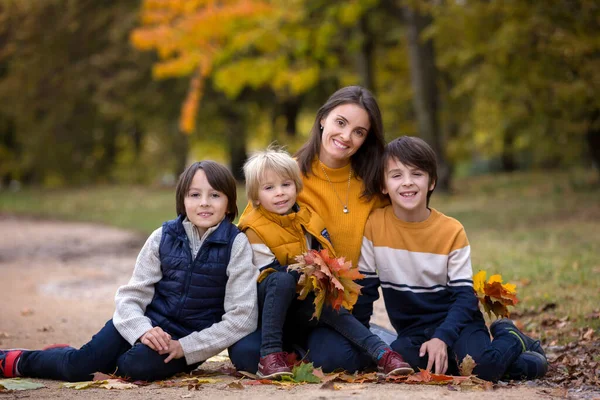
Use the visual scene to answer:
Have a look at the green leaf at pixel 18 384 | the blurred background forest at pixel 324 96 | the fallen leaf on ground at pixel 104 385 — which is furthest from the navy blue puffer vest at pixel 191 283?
the blurred background forest at pixel 324 96

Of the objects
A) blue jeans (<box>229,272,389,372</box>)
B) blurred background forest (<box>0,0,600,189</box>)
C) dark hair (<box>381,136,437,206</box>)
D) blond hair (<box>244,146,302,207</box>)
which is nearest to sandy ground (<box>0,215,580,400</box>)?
blue jeans (<box>229,272,389,372</box>)

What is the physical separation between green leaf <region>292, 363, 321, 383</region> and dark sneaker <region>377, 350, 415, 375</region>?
0.39 metres

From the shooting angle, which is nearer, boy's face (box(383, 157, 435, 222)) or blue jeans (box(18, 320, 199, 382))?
blue jeans (box(18, 320, 199, 382))

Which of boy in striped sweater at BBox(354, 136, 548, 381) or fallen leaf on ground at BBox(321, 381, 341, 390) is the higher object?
boy in striped sweater at BBox(354, 136, 548, 381)

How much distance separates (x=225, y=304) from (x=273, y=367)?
0.49 m

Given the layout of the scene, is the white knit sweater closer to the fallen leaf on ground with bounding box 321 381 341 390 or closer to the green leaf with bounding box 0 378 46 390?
the green leaf with bounding box 0 378 46 390

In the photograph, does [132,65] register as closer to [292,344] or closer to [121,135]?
[121,135]

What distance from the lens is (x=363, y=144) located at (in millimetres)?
4961

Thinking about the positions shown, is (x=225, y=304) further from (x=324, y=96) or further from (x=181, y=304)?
(x=324, y=96)

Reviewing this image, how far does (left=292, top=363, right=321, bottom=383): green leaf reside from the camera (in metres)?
4.11

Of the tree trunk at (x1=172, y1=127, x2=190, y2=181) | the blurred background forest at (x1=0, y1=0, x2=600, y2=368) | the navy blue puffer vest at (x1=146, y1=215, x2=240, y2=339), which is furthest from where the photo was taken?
the tree trunk at (x1=172, y1=127, x2=190, y2=181)

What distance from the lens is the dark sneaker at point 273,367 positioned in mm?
4176

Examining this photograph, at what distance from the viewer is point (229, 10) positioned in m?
18.6

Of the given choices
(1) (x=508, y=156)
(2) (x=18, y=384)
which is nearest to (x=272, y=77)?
(1) (x=508, y=156)
